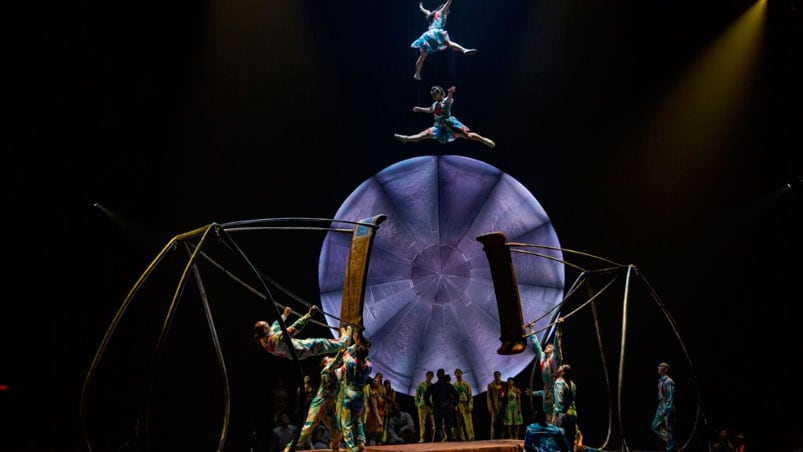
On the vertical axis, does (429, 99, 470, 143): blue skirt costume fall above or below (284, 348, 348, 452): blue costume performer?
above

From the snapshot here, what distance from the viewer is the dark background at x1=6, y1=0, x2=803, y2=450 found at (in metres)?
11.7

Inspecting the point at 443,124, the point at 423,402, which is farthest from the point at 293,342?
the point at 423,402

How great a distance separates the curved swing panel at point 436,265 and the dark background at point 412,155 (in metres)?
1.08

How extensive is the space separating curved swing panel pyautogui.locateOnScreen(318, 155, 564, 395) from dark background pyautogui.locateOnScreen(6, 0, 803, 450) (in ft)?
3.55

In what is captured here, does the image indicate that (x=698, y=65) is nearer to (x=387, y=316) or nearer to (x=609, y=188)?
(x=609, y=188)

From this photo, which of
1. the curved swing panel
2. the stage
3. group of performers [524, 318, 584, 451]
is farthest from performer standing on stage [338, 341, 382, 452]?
the curved swing panel

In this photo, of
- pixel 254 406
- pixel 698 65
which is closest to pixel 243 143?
pixel 254 406

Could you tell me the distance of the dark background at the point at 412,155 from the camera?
38.4ft

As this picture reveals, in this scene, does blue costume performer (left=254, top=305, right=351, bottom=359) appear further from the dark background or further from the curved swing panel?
the dark background

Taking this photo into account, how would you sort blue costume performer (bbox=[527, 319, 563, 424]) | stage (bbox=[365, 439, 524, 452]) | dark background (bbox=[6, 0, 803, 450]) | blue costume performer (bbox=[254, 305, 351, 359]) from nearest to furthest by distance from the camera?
blue costume performer (bbox=[254, 305, 351, 359]) → stage (bbox=[365, 439, 524, 452]) → blue costume performer (bbox=[527, 319, 563, 424]) → dark background (bbox=[6, 0, 803, 450])

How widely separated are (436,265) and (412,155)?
255 centimetres

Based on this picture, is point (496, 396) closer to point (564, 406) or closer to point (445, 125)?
point (564, 406)

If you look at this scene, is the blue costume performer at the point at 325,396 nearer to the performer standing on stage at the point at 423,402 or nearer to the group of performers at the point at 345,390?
the group of performers at the point at 345,390

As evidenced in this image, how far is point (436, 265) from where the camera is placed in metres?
13.2
